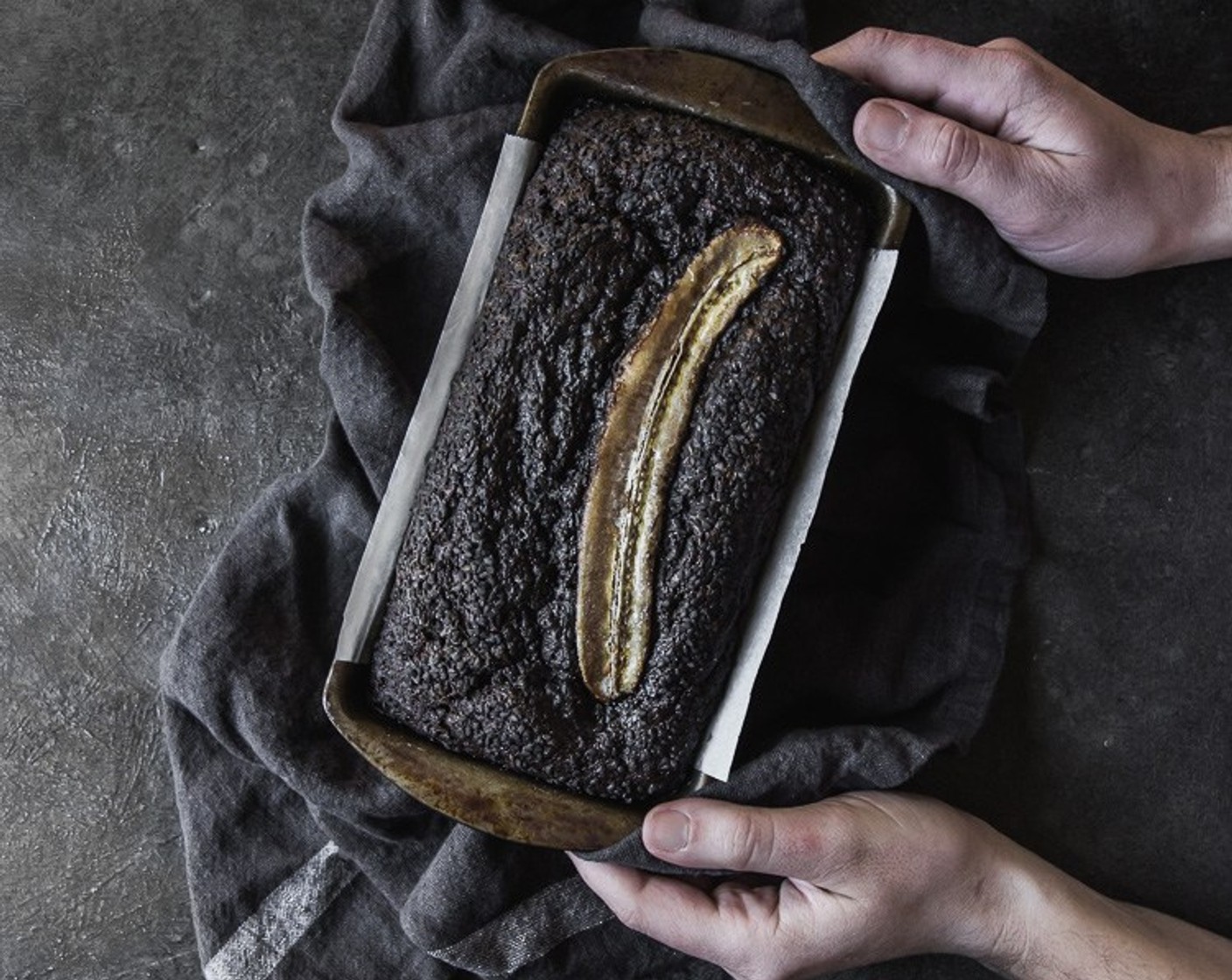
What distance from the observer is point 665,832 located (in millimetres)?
1271

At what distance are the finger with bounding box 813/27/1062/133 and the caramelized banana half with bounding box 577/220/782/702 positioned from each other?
0.87 feet

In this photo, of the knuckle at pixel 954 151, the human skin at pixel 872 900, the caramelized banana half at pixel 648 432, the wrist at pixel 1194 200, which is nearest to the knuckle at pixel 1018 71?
the knuckle at pixel 954 151

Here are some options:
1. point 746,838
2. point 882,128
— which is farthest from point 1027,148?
point 746,838

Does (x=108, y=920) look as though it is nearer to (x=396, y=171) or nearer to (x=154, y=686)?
(x=154, y=686)

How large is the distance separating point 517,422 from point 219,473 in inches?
20.1

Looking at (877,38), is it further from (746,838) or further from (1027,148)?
(746,838)

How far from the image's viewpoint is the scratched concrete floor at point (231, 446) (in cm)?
155

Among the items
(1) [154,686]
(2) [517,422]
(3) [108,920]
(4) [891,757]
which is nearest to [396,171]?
(2) [517,422]

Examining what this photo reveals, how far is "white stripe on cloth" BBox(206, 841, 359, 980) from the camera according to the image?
148cm

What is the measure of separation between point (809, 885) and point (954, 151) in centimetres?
81

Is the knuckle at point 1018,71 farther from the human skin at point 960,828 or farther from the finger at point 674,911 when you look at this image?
the finger at point 674,911

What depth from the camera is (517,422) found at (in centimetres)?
125

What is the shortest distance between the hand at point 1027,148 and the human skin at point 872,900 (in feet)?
2.24

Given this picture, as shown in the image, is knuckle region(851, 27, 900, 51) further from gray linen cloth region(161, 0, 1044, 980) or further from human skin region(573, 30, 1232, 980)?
gray linen cloth region(161, 0, 1044, 980)
